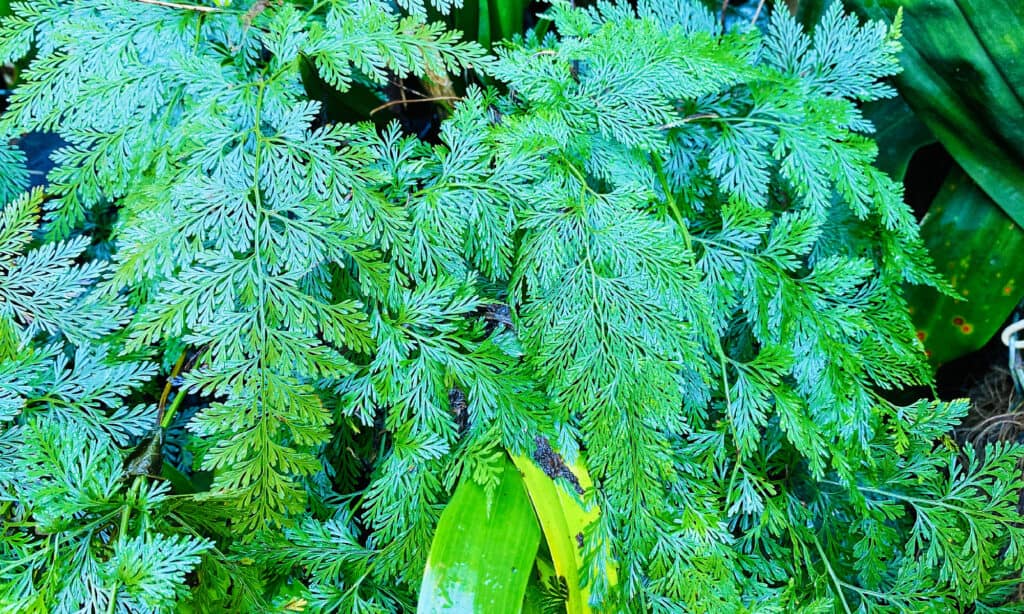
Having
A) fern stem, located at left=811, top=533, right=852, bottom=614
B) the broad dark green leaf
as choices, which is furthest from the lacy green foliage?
the broad dark green leaf

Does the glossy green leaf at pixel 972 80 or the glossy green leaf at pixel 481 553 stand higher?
the glossy green leaf at pixel 972 80

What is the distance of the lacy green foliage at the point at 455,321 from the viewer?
0.56 meters

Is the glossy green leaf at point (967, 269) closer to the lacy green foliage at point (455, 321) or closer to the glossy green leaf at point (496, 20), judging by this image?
the lacy green foliage at point (455, 321)

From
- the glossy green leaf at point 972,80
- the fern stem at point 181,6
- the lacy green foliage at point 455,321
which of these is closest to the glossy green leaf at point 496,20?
the lacy green foliage at point 455,321

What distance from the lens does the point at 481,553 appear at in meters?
0.59

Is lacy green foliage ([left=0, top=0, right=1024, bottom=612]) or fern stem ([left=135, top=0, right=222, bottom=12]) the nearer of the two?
lacy green foliage ([left=0, top=0, right=1024, bottom=612])

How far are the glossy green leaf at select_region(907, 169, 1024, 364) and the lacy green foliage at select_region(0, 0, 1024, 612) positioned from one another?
0.90ft

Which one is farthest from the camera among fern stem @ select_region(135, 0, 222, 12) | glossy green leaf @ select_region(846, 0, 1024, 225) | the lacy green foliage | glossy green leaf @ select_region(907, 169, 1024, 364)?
glossy green leaf @ select_region(907, 169, 1024, 364)

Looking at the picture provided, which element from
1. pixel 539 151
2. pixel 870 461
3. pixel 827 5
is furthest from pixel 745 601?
pixel 827 5

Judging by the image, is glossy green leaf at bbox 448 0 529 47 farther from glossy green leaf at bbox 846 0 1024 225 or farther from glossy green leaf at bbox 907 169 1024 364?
glossy green leaf at bbox 907 169 1024 364

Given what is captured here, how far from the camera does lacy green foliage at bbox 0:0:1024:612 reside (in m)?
0.56

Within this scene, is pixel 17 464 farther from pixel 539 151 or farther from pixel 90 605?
pixel 539 151

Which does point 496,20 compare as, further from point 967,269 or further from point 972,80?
point 967,269

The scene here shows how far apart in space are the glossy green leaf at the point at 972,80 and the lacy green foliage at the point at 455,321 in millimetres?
190
